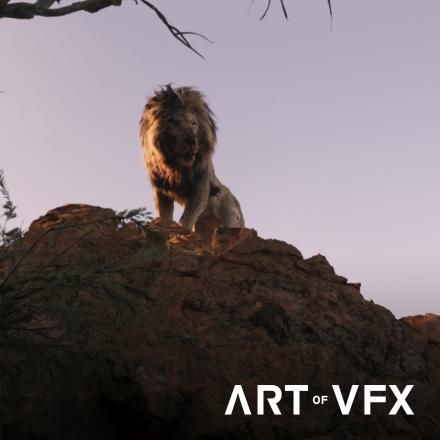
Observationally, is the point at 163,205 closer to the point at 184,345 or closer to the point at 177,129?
the point at 177,129

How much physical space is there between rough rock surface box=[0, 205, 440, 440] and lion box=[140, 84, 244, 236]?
3215mm

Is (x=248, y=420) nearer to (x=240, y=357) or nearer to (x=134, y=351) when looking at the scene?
(x=240, y=357)

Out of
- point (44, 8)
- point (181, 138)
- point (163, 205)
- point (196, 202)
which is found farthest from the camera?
point (163, 205)

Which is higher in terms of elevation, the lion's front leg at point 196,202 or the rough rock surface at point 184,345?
the lion's front leg at point 196,202

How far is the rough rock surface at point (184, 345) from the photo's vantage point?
201 inches

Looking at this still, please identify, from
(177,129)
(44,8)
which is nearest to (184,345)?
(44,8)

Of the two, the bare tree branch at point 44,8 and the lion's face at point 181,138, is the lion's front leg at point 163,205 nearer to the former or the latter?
the lion's face at point 181,138

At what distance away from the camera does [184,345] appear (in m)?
5.53

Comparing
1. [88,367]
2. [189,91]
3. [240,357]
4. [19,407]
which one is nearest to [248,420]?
[240,357]

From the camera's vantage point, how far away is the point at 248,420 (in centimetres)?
529

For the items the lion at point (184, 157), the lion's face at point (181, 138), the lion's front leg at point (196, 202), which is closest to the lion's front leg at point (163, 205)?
the lion at point (184, 157)

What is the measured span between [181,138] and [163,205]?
1.11 m

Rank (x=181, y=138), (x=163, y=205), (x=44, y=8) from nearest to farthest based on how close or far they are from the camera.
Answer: (x=44, y=8)
(x=181, y=138)
(x=163, y=205)

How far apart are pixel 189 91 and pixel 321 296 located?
16.4ft
